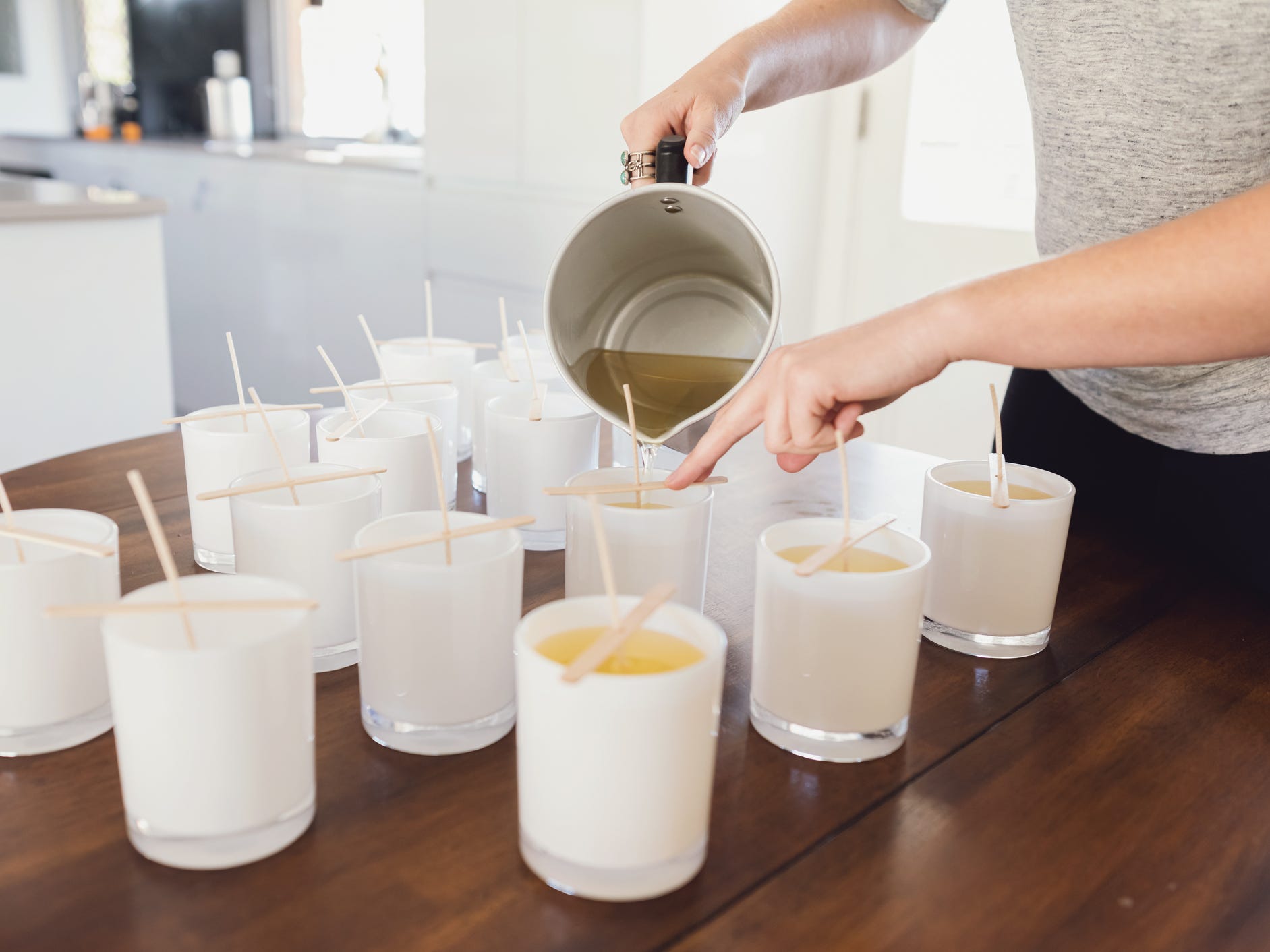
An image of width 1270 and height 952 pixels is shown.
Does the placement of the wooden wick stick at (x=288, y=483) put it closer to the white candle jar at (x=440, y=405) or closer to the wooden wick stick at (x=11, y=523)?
the wooden wick stick at (x=11, y=523)

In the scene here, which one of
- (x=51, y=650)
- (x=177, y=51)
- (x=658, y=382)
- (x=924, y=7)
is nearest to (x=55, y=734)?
(x=51, y=650)

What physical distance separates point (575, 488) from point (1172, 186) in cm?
69

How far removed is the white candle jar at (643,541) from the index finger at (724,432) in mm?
21

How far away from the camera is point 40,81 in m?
4.46

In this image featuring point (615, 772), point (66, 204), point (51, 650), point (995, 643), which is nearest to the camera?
point (615, 772)

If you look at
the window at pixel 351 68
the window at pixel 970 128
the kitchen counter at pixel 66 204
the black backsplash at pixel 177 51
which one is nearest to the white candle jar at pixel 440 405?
the kitchen counter at pixel 66 204

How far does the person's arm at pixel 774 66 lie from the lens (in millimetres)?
1180

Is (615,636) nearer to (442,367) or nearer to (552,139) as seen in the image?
(442,367)

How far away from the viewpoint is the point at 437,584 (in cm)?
71

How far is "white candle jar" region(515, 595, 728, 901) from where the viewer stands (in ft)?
1.88

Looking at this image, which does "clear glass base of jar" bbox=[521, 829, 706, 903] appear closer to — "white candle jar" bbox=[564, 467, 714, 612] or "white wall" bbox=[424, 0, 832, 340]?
"white candle jar" bbox=[564, 467, 714, 612]

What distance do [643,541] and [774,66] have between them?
2.41ft

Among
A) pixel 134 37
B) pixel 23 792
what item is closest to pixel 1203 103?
pixel 23 792

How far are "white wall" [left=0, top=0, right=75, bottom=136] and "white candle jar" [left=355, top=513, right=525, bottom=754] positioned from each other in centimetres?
450
